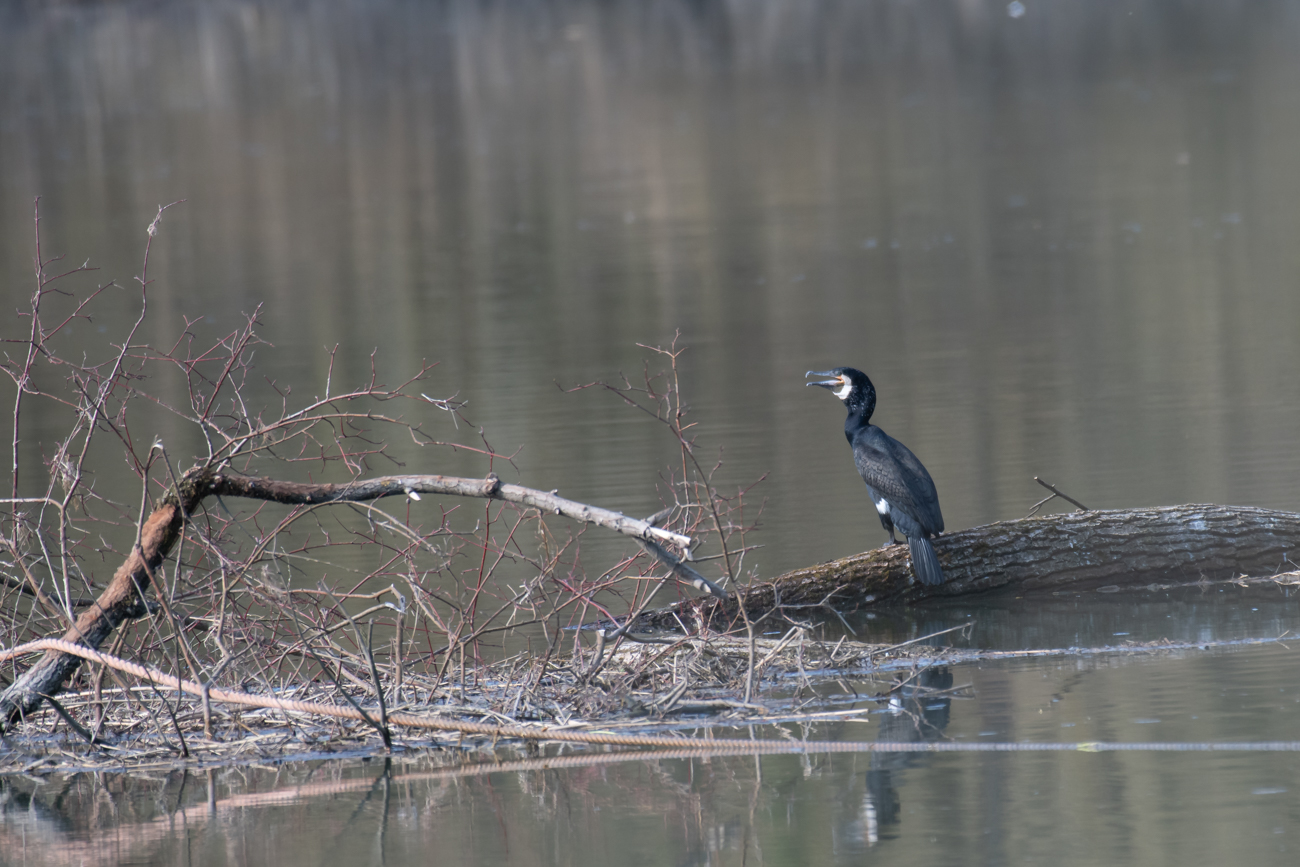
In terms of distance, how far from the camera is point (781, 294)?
2152 centimetres

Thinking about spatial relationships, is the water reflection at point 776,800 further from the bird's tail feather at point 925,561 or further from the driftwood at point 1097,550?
the driftwood at point 1097,550

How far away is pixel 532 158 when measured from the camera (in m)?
38.4

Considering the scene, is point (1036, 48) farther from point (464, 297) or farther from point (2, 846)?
point (2, 846)

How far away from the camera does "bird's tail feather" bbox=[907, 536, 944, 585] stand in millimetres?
8297

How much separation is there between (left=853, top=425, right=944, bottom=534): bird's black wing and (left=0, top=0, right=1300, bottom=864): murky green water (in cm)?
52

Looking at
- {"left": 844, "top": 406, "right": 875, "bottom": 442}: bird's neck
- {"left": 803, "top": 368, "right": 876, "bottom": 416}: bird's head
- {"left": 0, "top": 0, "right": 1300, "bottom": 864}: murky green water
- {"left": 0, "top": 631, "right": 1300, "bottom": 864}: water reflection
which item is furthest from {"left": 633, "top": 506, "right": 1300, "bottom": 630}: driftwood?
{"left": 0, "top": 631, "right": 1300, "bottom": 864}: water reflection

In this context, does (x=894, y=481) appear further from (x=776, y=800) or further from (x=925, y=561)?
(x=776, y=800)

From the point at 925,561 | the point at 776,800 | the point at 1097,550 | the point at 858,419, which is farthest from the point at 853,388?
the point at 776,800

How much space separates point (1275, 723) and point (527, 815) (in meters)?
2.49

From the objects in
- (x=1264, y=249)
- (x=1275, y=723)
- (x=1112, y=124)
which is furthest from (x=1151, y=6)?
(x=1275, y=723)

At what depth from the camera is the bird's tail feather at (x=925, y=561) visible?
8.30 m

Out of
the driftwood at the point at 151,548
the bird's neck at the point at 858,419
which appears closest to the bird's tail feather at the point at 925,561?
the bird's neck at the point at 858,419

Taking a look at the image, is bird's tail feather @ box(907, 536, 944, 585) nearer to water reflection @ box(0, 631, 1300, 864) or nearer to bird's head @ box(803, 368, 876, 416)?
bird's head @ box(803, 368, 876, 416)

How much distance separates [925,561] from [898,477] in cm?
41
